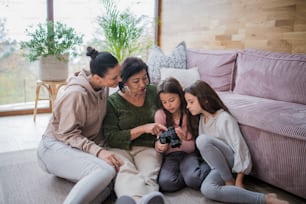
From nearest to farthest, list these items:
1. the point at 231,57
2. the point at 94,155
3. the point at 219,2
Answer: the point at 94,155 < the point at 231,57 < the point at 219,2

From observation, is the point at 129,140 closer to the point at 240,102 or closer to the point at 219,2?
the point at 240,102

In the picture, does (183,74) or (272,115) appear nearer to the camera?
(272,115)

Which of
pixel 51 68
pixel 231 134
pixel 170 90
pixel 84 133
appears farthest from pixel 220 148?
pixel 51 68

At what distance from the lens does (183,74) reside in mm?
2543

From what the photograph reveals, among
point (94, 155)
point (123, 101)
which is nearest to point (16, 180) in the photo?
point (94, 155)

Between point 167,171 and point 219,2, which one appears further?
point 219,2

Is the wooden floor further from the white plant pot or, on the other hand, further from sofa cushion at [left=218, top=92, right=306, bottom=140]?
the white plant pot

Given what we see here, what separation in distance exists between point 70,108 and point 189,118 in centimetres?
68

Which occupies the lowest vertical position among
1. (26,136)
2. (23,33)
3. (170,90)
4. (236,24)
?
(26,136)

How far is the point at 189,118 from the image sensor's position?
1799 millimetres

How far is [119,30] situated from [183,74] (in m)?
1.05

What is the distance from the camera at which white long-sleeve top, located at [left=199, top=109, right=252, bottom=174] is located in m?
1.61

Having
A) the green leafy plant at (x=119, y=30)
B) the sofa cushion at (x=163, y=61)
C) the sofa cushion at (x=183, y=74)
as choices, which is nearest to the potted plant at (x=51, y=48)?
the green leafy plant at (x=119, y=30)

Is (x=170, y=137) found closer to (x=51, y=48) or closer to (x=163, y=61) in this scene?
(x=163, y=61)
